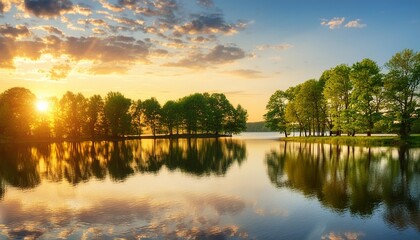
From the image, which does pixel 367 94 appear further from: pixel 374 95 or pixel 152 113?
pixel 152 113

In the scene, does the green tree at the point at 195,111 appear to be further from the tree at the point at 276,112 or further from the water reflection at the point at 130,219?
the water reflection at the point at 130,219

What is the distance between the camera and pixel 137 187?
88.8ft

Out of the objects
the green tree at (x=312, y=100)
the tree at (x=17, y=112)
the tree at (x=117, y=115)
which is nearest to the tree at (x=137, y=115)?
the tree at (x=117, y=115)

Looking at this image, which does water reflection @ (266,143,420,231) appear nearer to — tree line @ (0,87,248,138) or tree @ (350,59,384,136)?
tree @ (350,59,384,136)

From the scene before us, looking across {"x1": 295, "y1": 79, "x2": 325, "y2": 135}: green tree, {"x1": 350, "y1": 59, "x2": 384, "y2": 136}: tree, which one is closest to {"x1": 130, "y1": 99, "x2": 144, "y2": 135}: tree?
{"x1": 295, "y1": 79, "x2": 325, "y2": 135}: green tree

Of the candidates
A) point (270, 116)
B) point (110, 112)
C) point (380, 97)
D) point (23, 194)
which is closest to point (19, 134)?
point (110, 112)

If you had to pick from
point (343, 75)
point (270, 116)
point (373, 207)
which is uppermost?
point (343, 75)

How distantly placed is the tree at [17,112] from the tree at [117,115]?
30.4m

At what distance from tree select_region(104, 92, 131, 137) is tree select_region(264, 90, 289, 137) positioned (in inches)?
2469

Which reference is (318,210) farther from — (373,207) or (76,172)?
(76,172)

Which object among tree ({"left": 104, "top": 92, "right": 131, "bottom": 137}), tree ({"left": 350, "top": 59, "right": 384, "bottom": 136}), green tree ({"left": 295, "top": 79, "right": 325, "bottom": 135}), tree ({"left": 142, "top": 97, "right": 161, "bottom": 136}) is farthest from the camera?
tree ({"left": 142, "top": 97, "right": 161, "bottom": 136})

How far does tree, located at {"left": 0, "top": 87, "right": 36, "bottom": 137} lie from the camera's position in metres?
116

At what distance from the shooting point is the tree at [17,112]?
116375 mm

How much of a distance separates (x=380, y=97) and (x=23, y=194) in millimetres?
70843
